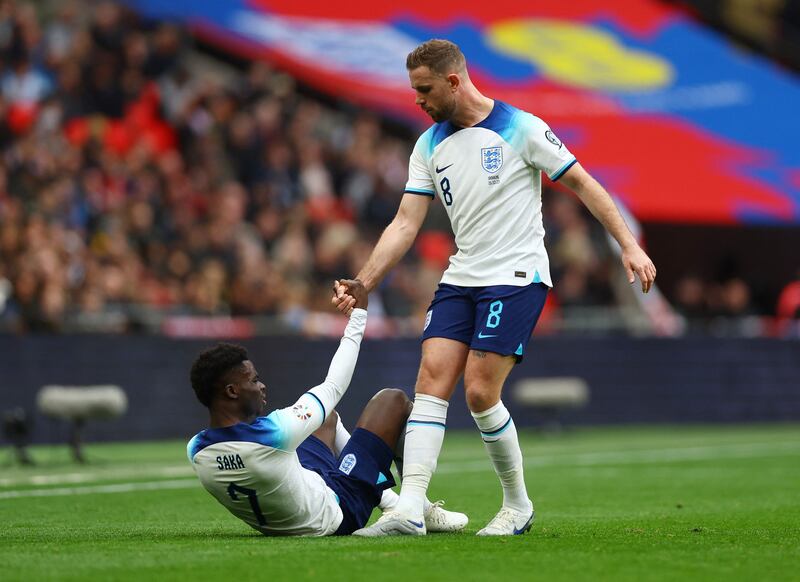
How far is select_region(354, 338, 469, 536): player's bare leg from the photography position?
7430mm

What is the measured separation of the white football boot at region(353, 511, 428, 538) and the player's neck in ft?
7.01

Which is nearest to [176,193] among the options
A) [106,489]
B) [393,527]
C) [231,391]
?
[106,489]

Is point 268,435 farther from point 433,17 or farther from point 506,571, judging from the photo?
point 433,17

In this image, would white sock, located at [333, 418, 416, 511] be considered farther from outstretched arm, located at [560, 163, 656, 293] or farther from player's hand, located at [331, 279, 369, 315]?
outstretched arm, located at [560, 163, 656, 293]

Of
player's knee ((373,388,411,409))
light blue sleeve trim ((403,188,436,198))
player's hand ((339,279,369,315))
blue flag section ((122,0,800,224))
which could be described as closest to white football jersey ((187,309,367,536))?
player's hand ((339,279,369,315))

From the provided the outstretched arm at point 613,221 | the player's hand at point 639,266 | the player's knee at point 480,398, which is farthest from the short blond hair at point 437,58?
the player's knee at point 480,398

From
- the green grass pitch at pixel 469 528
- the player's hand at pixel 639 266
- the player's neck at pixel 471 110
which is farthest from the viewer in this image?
the player's neck at pixel 471 110

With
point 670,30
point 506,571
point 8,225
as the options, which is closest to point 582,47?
point 670,30

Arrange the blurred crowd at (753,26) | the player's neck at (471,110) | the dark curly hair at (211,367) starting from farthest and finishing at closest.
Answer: the blurred crowd at (753,26) → the player's neck at (471,110) → the dark curly hair at (211,367)

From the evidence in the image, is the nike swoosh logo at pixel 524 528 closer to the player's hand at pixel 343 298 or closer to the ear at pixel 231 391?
the player's hand at pixel 343 298

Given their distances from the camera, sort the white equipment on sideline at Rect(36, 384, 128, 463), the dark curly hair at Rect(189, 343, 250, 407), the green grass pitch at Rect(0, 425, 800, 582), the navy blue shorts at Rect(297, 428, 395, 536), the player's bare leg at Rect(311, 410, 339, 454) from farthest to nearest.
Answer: the white equipment on sideline at Rect(36, 384, 128, 463) → the player's bare leg at Rect(311, 410, 339, 454) → the navy blue shorts at Rect(297, 428, 395, 536) → the dark curly hair at Rect(189, 343, 250, 407) → the green grass pitch at Rect(0, 425, 800, 582)

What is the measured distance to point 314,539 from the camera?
7250mm

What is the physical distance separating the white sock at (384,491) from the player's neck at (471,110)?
5.90 ft

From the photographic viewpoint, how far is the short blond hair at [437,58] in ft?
24.4
